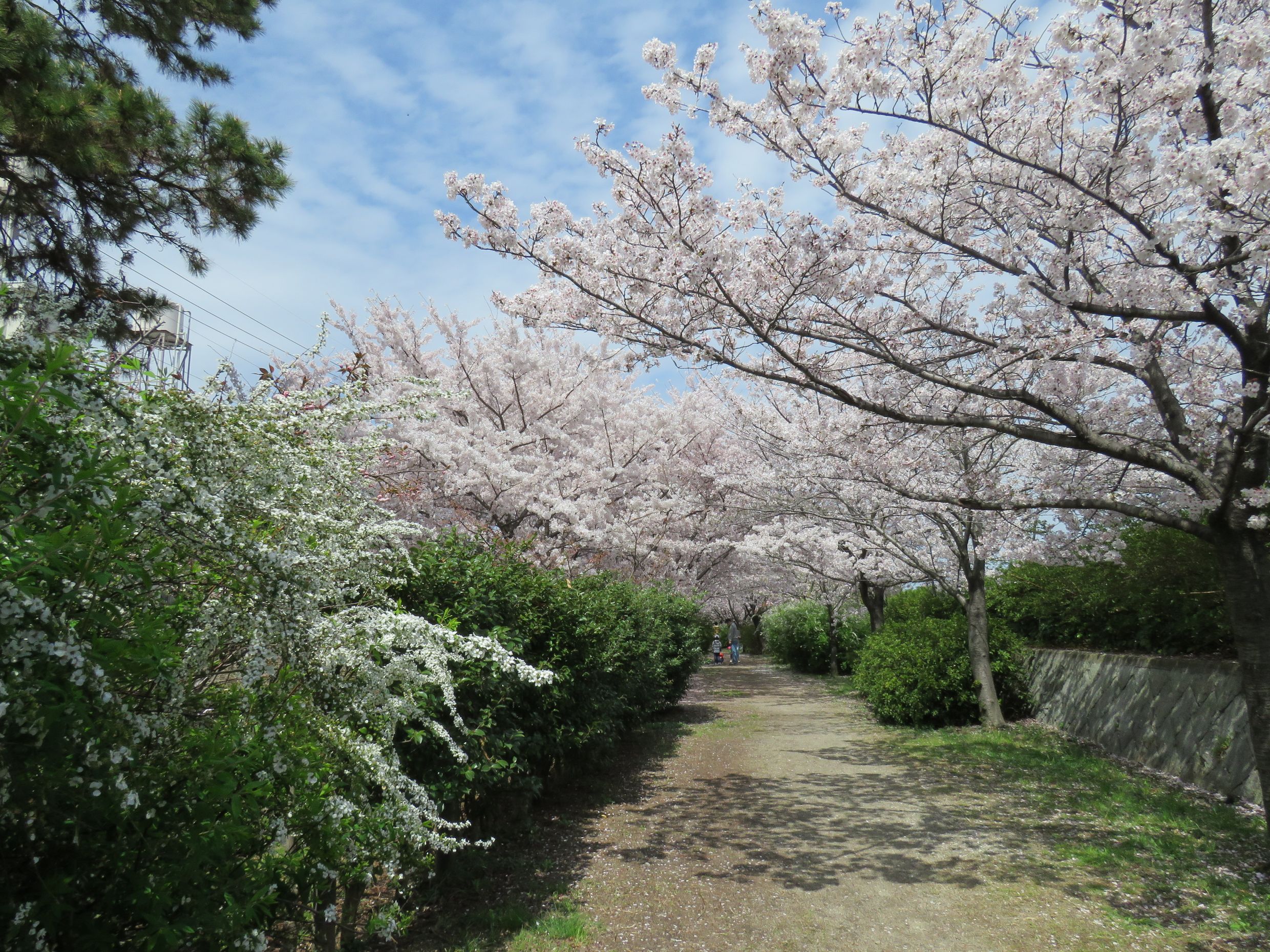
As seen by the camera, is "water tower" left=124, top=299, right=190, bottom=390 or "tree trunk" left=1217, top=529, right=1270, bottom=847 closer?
"water tower" left=124, top=299, right=190, bottom=390

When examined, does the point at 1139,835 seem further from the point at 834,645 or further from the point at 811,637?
the point at 811,637

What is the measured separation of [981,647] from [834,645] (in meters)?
9.19

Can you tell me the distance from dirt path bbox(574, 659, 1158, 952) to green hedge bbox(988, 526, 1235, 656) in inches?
114

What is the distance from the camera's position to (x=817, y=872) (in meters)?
5.01

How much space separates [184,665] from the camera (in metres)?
1.93

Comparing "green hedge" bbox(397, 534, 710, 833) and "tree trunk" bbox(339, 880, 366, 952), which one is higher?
"green hedge" bbox(397, 534, 710, 833)

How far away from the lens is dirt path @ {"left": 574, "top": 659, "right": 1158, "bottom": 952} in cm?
404

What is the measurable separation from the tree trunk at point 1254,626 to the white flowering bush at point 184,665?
5.25 m

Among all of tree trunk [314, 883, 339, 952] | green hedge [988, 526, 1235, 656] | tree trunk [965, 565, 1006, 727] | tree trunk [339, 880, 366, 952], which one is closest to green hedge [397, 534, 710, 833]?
tree trunk [339, 880, 366, 952]

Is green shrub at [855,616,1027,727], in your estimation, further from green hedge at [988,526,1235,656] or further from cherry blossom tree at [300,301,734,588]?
cherry blossom tree at [300,301,734,588]

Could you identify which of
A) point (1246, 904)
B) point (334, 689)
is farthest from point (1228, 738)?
point (334, 689)

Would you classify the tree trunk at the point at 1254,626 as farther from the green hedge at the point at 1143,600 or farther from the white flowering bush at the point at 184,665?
the white flowering bush at the point at 184,665

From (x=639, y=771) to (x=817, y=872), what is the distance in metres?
3.52

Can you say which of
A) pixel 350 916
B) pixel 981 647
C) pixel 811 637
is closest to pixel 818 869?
pixel 350 916
